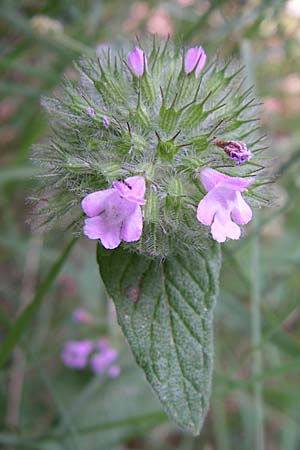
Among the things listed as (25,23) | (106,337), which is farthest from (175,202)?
(25,23)

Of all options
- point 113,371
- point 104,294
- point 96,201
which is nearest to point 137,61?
point 96,201

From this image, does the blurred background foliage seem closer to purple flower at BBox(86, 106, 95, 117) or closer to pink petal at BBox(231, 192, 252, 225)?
pink petal at BBox(231, 192, 252, 225)

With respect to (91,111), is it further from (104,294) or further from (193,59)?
(104,294)

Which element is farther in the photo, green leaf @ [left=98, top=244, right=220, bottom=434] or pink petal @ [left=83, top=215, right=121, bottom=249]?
green leaf @ [left=98, top=244, right=220, bottom=434]

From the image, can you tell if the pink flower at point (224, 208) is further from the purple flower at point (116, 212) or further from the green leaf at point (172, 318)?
the green leaf at point (172, 318)

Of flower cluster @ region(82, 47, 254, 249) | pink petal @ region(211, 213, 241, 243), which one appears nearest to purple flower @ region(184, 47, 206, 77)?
flower cluster @ region(82, 47, 254, 249)
